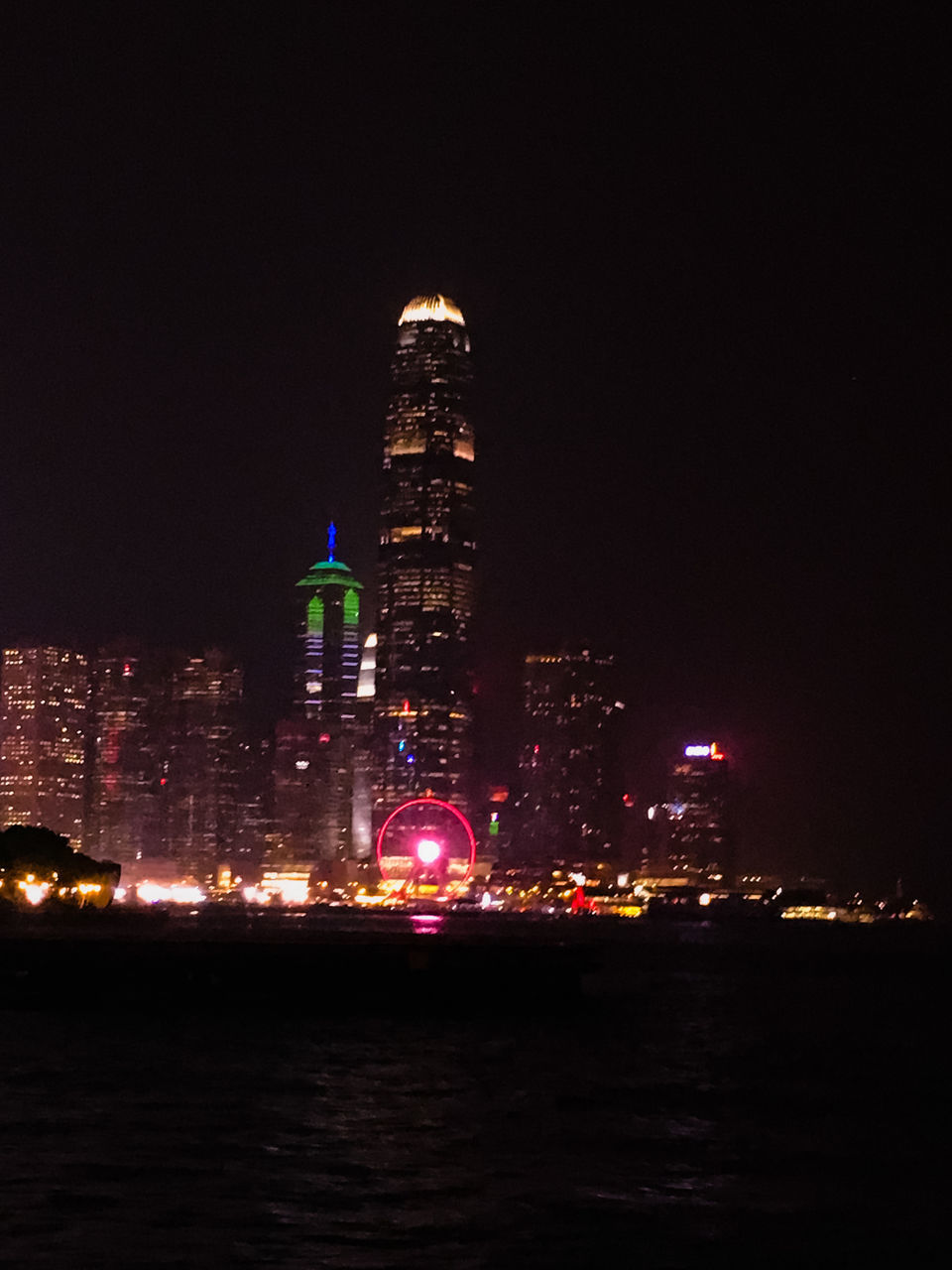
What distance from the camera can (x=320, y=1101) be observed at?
47375mm

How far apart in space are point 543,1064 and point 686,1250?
30.7 m

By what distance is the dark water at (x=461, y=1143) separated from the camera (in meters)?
29.0

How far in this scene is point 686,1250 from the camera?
94.9 feet

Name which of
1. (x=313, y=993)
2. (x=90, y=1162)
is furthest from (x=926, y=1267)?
(x=313, y=993)

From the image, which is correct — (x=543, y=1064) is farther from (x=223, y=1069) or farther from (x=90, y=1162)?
(x=90, y=1162)

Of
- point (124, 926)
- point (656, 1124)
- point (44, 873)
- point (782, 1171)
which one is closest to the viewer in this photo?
point (782, 1171)

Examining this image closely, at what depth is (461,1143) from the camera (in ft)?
132

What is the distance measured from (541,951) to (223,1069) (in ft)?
131

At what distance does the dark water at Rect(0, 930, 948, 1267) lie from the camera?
29016mm

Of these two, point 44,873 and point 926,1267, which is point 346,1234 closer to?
point 926,1267

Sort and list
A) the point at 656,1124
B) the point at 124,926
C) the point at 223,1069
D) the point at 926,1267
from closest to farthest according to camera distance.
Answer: the point at 926,1267 → the point at 656,1124 → the point at 223,1069 → the point at 124,926

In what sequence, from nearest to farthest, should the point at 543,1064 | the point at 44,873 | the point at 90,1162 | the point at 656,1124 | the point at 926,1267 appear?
the point at 926,1267 → the point at 90,1162 → the point at 656,1124 → the point at 543,1064 → the point at 44,873

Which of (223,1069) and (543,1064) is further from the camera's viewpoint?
(543,1064)

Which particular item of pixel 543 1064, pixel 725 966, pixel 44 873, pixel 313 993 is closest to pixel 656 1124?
pixel 543 1064
